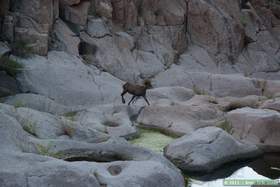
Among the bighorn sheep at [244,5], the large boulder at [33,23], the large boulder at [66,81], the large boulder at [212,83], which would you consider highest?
the large boulder at [33,23]

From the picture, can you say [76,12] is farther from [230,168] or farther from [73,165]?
[73,165]

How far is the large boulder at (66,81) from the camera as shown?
13.2 m

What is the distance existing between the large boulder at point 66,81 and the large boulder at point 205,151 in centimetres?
451

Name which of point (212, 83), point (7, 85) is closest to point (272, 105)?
point (212, 83)

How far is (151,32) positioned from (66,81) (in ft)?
19.7

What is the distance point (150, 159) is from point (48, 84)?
683 centimetres

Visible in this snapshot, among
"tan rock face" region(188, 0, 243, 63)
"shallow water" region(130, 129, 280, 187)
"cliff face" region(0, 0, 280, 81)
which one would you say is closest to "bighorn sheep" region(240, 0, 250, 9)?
"cliff face" region(0, 0, 280, 81)

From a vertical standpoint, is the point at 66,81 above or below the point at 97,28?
below

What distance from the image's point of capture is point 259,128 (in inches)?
442

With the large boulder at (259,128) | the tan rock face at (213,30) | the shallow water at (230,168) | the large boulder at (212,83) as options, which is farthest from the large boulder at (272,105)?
the tan rock face at (213,30)

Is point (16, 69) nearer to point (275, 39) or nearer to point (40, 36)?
point (40, 36)

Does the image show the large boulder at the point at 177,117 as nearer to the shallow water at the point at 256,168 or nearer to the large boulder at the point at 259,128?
the large boulder at the point at 259,128

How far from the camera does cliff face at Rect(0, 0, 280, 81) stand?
14.7 m

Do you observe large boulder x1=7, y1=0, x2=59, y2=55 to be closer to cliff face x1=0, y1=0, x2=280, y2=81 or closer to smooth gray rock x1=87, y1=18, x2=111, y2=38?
cliff face x1=0, y1=0, x2=280, y2=81
